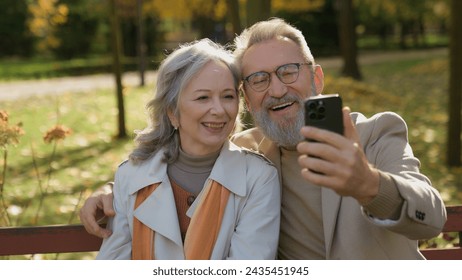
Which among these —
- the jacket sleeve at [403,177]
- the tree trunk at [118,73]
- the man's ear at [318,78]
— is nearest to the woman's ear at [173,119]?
the man's ear at [318,78]

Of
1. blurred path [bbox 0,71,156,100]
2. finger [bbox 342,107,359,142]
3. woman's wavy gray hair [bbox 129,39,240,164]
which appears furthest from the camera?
blurred path [bbox 0,71,156,100]

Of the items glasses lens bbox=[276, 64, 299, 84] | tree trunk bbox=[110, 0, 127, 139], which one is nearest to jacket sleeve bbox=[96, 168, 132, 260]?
glasses lens bbox=[276, 64, 299, 84]

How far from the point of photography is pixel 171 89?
303 centimetres

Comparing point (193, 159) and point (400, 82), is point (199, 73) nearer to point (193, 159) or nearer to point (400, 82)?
point (193, 159)

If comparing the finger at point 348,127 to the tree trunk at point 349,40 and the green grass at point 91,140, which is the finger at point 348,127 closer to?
the green grass at point 91,140

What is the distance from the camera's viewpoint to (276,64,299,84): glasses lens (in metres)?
3.01

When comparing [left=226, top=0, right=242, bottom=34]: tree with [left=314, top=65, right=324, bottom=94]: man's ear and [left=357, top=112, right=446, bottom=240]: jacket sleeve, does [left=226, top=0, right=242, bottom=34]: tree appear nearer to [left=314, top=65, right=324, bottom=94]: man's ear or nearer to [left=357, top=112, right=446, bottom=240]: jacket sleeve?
[left=314, top=65, right=324, bottom=94]: man's ear

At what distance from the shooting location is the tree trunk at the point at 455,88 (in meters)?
8.23

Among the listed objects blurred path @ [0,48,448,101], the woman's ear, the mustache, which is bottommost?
blurred path @ [0,48,448,101]

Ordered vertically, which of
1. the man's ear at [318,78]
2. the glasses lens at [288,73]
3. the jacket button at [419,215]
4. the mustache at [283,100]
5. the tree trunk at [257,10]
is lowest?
the jacket button at [419,215]

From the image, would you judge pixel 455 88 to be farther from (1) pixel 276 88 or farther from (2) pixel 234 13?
(1) pixel 276 88

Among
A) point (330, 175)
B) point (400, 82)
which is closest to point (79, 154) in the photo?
point (330, 175)

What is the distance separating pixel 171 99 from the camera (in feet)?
9.92

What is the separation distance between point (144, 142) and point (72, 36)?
29.2 metres
